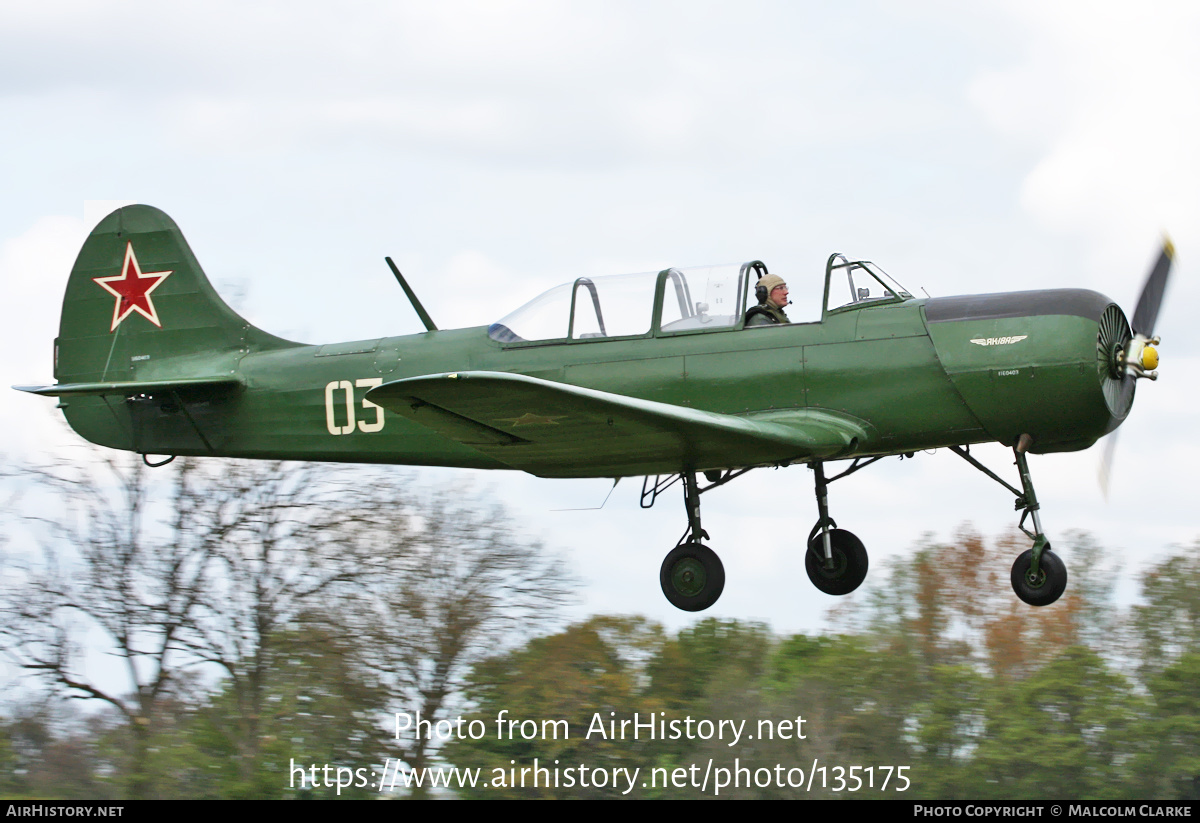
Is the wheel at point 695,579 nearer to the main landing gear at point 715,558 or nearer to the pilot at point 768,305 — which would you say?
the main landing gear at point 715,558

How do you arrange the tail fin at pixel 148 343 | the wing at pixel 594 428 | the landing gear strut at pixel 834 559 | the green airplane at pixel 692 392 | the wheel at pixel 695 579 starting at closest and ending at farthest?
the wing at pixel 594 428
the green airplane at pixel 692 392
the wheel at pixel 695 579
the landing gear strut at pixel 834 559
the tail fin at pixel 148 343

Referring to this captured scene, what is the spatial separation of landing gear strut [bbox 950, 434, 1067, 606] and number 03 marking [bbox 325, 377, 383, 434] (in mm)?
4453

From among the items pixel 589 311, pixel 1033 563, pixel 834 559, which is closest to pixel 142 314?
pixel 589 311

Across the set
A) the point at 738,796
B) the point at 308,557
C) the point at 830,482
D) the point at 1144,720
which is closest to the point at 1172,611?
the point at 1144,720

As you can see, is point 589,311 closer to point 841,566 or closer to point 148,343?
point 841,566

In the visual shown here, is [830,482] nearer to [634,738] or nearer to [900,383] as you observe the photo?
[900,383]

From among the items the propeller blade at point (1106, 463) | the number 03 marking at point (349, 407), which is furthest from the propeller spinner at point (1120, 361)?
the number 03 marking at point (349, 407)

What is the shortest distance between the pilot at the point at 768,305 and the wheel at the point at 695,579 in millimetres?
1548

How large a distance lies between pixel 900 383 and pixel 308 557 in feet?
43.5

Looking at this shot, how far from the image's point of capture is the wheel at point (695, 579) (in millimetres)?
9117

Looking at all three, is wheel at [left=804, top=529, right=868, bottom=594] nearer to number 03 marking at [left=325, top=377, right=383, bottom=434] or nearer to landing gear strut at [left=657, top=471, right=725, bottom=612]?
landing gear strut at [left=657, top=471, right=725, bottom=612]

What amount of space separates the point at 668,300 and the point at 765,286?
64 centimetres

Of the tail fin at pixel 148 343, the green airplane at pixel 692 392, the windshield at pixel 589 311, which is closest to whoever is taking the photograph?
the green airplane at pixel 692 392
